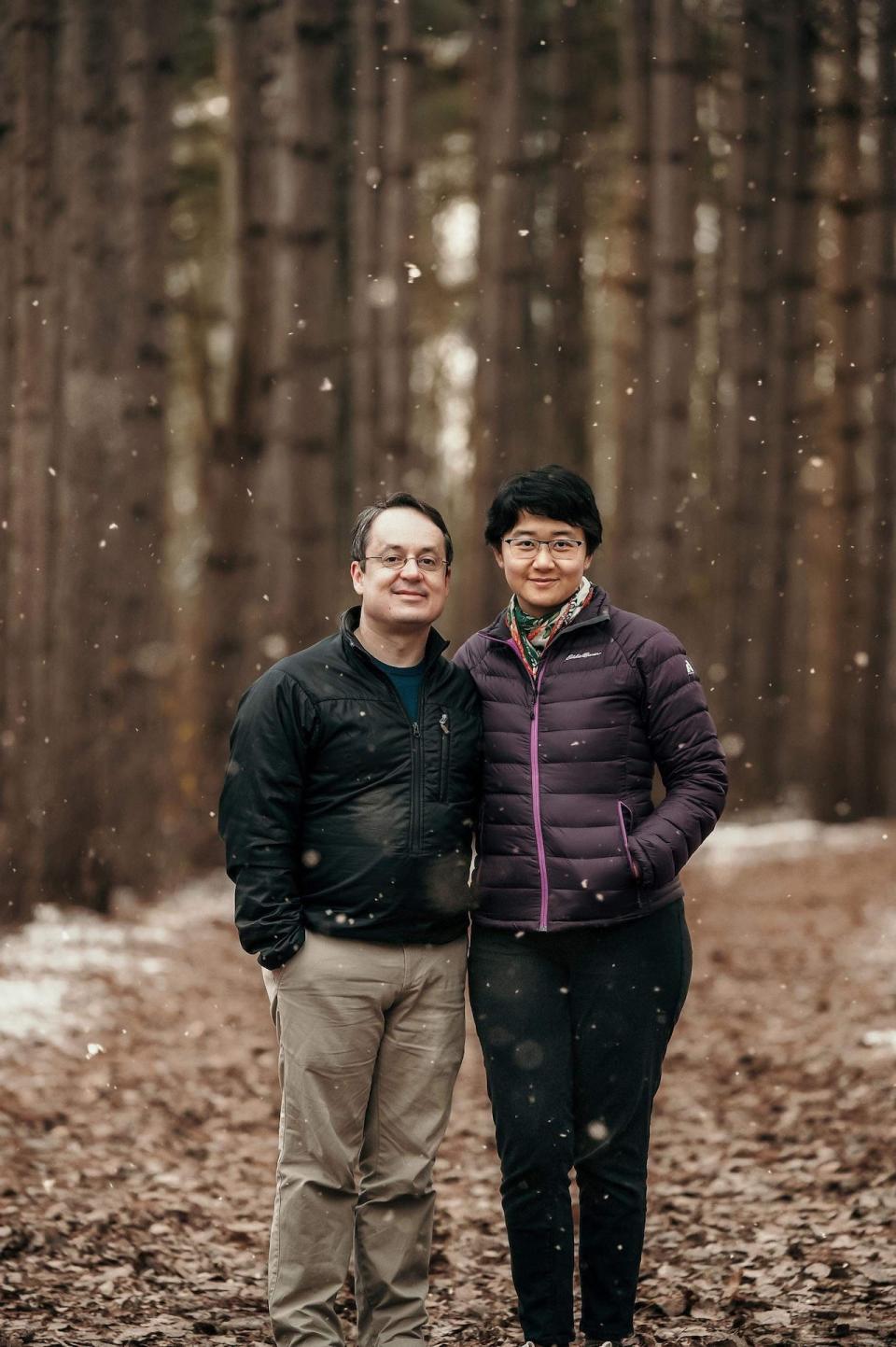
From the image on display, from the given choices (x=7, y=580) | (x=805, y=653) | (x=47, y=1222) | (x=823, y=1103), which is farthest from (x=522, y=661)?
(x=805, y=653)

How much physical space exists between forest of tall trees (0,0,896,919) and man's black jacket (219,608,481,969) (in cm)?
606

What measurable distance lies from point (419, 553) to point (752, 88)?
38.2 feet

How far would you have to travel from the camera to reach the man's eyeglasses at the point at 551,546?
12.6 feet

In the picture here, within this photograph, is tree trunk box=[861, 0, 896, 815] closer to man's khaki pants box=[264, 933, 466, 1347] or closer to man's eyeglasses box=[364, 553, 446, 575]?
man's eyeglasses box=[364, 553, 446, 575]

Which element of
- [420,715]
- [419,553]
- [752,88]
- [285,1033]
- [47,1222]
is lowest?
[47,1222]

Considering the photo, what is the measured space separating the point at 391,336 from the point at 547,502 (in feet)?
24.9

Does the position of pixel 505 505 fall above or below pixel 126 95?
below

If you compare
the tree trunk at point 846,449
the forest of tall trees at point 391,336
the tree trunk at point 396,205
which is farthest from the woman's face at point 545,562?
the tree trunk at point 846,449

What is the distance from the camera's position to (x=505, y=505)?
387cm

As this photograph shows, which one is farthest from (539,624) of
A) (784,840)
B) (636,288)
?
(784,840)

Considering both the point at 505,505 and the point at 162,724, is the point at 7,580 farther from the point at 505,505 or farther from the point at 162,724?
the point at 505,505

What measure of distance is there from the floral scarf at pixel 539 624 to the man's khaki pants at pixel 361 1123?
80 centimetres

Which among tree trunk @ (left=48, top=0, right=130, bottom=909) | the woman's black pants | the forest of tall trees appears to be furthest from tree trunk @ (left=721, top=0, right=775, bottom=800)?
the woman's black pants

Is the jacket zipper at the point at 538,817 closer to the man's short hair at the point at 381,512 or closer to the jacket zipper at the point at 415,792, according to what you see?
the jacket zipper at the point at 415,792
